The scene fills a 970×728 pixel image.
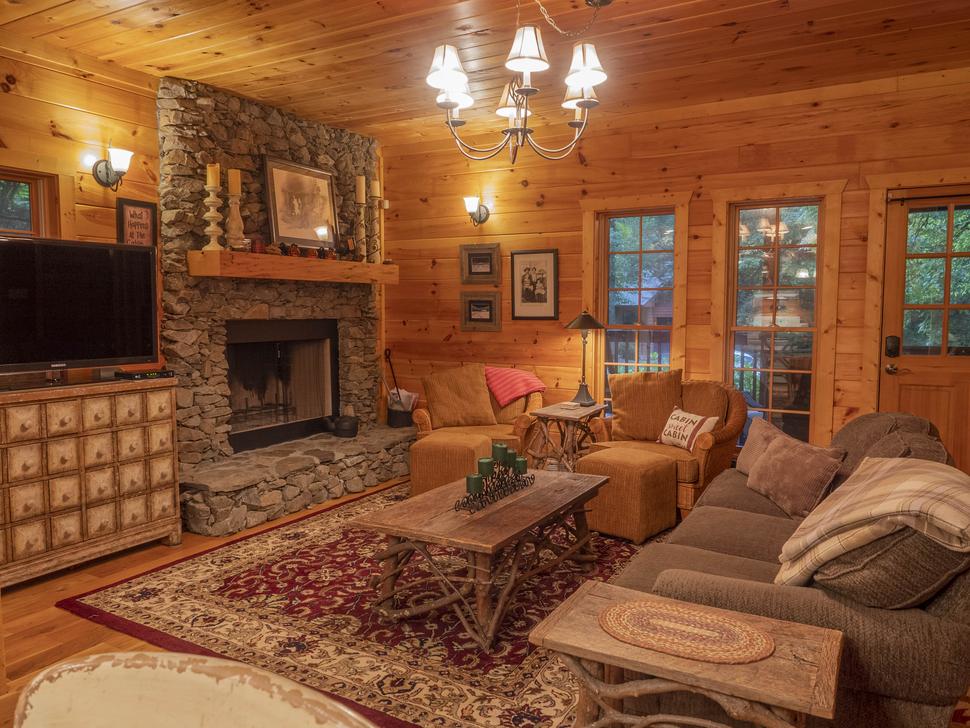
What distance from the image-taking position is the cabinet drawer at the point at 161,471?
403 cm

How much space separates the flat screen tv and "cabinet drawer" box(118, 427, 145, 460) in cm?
41

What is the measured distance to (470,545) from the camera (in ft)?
9.04

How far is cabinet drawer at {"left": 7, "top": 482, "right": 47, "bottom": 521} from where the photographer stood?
A: 3400 millimetres

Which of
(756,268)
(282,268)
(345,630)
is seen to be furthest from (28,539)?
(756,268)

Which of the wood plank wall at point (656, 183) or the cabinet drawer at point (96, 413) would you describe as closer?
the cabinet drawer at point (96, 413)

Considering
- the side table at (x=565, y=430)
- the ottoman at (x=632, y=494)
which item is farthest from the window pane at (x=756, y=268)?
the ottoman at (x=632, y=494)

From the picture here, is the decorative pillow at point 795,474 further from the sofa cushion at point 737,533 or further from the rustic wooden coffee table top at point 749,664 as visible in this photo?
the rustic wooden coffee table top at point 749,664

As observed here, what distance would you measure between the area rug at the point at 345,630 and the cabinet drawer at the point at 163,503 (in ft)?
1.20

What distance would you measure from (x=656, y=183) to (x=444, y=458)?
264cm

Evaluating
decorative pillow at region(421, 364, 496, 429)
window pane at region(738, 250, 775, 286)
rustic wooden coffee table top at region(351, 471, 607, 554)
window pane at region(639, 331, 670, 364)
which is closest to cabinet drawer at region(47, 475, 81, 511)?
rustic wooden coffee table top at region(351, 471, 607, 554)

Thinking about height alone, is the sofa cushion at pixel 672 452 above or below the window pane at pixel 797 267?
below

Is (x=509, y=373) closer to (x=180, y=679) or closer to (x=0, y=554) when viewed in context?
(x=0, y=554)

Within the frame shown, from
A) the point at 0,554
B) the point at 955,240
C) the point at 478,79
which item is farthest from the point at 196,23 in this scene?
the point at 955,240

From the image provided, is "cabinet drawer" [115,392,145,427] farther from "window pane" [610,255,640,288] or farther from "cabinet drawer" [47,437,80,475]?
"window pane" [610,255,640,288]
